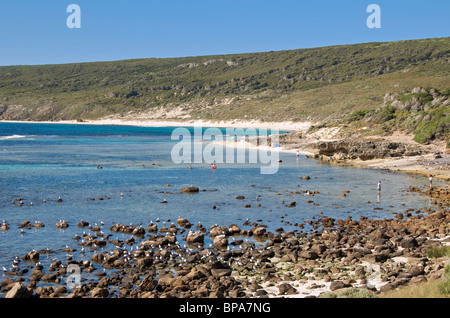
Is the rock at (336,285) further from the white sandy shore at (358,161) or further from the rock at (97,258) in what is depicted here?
the white sandy shore at (358,161)

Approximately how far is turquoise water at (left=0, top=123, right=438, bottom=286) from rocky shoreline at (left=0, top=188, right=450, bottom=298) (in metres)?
1.72

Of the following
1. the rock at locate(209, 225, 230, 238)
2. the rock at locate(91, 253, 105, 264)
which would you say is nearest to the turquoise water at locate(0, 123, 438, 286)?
the rock at locate(91, 253, 105, 264)

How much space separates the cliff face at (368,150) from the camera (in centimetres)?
6253

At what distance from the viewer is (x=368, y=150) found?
64062 mm

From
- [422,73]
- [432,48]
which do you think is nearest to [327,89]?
[422,73]

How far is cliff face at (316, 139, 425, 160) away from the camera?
6253cm

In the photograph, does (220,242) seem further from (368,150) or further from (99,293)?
(368,150)

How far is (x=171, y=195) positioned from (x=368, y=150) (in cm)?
3459

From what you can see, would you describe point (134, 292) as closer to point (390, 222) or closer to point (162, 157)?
point (390, 222)

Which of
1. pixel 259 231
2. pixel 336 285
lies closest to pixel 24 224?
pixel 259 231

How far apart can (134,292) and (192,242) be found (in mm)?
7363

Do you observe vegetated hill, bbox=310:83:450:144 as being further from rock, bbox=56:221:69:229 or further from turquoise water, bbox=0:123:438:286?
rock, bbox=56:221:69:229

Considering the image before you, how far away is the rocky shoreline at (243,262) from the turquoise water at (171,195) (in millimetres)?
1718

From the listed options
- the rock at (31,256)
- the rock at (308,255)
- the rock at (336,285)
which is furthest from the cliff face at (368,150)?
the rock at (31,256)
